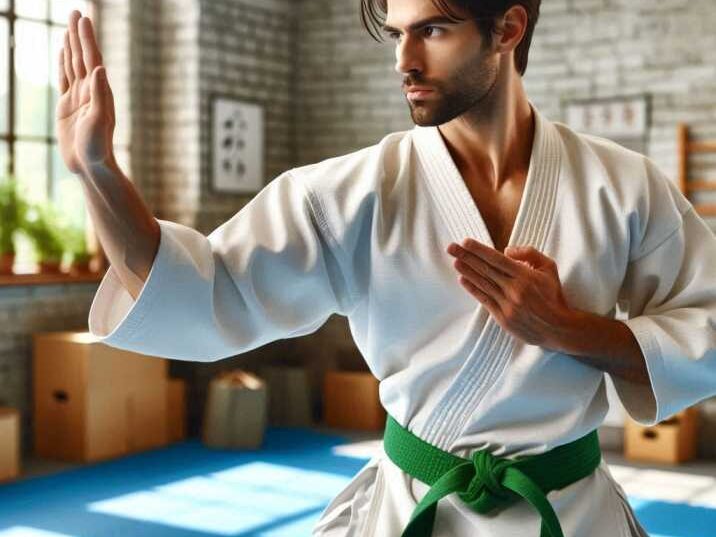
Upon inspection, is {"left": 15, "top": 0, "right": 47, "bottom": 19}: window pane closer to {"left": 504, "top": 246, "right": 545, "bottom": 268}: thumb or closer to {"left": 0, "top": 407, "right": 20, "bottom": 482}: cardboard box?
{"left": 0, "top": 407, "right": 20, "bottom": 482}: cardboard box

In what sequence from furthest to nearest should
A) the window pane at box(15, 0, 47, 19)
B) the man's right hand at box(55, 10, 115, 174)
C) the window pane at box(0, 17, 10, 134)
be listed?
the window pane at box(15, 0, 47, 19) → the window pane at box(0, 17, 10, 134) → the man's right hand at box(55, 10, 115, 174)

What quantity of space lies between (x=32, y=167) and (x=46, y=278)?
2.09 ft

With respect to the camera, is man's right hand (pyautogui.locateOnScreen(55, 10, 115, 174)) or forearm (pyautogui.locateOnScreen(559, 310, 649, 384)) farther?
forearm (pyautogui.locateOnScreen(559, 310, 649, 384))

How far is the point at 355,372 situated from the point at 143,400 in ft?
5.08

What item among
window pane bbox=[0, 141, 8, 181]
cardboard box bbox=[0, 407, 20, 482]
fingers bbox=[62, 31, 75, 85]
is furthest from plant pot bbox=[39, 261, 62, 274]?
fingers bbox=[62, 31, 75, 85]

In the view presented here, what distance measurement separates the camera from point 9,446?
5.08 meters

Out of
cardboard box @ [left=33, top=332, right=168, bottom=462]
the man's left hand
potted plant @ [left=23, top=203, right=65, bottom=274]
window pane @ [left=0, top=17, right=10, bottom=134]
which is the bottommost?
cardboard box @ [left=33, top=332, right=168, bottom=462]

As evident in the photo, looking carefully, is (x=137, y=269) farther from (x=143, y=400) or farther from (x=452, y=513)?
(x=143, y=400)

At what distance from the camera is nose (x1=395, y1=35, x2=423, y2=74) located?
136 centimetres

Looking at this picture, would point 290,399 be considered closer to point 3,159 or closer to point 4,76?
point 3,159

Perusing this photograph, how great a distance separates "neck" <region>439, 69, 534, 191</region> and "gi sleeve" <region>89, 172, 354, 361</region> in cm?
25

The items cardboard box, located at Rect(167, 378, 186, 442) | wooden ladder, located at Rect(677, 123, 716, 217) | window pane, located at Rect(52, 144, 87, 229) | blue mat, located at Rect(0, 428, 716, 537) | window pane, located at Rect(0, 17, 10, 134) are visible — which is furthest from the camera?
cardboard box, located at Rect(167, 378, 186, 442)

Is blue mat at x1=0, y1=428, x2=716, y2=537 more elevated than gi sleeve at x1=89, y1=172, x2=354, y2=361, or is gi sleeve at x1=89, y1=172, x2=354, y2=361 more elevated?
gi sleeve at x1=89, y1=172, x2=354, y2=361

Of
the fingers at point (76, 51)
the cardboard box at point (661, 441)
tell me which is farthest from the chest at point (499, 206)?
the cardboard box at point (661, 441)
